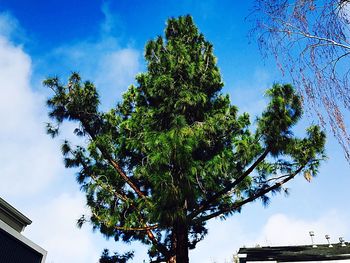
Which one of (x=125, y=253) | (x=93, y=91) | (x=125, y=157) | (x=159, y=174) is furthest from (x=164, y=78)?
(x=125, y=253)

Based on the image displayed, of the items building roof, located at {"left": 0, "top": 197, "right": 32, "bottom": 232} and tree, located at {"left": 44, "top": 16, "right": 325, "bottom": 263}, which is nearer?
tree, located at {"left": 44, "top": 16, "right": 325, "bottom": 263}

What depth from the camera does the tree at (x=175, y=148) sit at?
249 inches

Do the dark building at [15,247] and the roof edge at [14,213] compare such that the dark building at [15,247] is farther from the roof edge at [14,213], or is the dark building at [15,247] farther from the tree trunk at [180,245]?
the tree trunk at [180,245]

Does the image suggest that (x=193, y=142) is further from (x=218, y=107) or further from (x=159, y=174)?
(x=218, y=107)

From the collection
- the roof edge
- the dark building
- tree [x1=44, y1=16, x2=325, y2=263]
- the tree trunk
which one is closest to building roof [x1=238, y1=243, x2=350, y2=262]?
tree [x1=44, y1=16, x2=325, y2=263]

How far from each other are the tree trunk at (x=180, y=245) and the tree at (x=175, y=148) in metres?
0.02

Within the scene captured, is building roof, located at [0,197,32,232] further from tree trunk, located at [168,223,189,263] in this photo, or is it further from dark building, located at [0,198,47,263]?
tree trunk, located at [168,223,189,263]

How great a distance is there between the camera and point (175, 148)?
6.23 m

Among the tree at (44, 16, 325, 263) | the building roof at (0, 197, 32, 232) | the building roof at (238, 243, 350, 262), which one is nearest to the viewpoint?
the tree at (44, 16, 325, 263)

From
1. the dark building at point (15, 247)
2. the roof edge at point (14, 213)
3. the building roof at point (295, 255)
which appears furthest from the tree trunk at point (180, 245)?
the roof edge at point (14, 213)

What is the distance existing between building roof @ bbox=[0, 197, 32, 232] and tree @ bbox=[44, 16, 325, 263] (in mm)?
3009

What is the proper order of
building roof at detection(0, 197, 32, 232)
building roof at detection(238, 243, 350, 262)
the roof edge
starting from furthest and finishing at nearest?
building roof at detection(238, 243, 350, 262) < building roof at detection(0, 197, 32, 232) < the roof edge

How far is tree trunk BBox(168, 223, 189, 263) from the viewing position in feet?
23.4

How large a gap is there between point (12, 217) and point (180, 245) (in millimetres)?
6720
